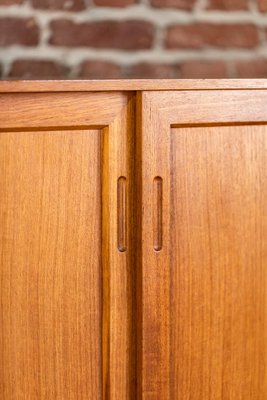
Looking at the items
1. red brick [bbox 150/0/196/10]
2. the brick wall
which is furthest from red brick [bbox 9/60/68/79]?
red brick [bbox 150/0/196/10]

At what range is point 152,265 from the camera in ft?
6.02

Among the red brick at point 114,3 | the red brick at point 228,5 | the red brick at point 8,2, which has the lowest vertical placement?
the red brick at point 8,2

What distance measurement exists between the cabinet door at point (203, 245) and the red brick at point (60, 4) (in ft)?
2.21

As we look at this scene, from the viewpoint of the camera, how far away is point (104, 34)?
2.34 m

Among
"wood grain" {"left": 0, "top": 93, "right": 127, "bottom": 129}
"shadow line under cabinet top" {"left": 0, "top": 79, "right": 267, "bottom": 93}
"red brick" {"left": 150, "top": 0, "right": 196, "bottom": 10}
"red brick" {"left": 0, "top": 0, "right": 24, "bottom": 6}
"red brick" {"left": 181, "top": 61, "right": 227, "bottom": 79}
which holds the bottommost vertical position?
"wood grain" {"left": 0, "top": 93, "right": 127, "bottom": 129}

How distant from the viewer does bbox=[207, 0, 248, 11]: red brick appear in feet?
8.05

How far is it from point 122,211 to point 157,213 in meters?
0.09

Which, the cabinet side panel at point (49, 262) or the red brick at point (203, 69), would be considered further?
the red brick at point (203, 69)

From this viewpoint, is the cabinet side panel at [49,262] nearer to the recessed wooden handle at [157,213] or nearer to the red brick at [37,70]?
the recessed wooden handle at [157,213]

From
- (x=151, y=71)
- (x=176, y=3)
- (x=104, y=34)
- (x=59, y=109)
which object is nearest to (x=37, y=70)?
(x=104, y=34)

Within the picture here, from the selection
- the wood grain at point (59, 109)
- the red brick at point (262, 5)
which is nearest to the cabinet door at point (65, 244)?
the wood grain at point (59, 109)

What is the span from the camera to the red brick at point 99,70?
234cm

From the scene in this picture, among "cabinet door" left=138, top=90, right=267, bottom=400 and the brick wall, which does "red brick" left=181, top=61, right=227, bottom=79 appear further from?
"cabinet door" left=138, top=90, right=267, bottom=400

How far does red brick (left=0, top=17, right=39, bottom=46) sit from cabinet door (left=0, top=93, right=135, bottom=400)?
0.62 meters
